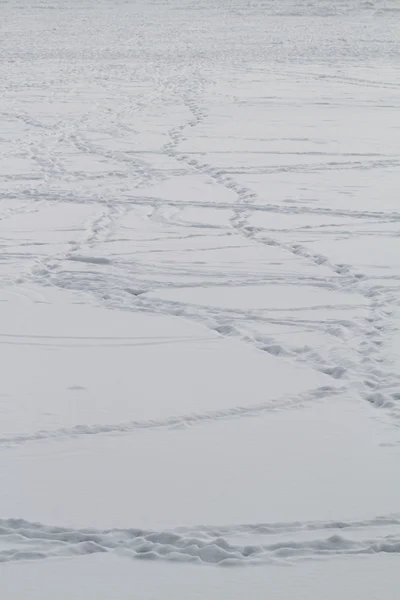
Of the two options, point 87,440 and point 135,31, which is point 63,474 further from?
point 135,31

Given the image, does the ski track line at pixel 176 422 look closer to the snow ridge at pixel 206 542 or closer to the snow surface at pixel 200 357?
the snow surface at pixel 200 357

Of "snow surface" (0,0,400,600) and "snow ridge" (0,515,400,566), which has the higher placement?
"snow surface" (0,0,400,600)

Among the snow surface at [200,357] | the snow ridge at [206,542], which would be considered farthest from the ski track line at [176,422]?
the snow ridge at [206,542]

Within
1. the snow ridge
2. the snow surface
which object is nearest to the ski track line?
the snow surface

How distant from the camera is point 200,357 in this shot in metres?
4.16

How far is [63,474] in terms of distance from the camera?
3.14 m

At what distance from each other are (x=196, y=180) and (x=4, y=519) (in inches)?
195

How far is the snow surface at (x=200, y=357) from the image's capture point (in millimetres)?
2744

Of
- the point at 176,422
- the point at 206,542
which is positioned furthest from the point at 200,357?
the point at 206,542

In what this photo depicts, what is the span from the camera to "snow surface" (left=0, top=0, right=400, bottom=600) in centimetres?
274

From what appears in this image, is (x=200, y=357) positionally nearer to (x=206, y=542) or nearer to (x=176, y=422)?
(x=176, y=422)

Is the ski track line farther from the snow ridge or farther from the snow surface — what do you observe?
the snow ridge

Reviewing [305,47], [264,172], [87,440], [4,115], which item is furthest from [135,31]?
[87,440]

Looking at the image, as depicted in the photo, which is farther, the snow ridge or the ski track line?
the ski track line
